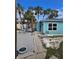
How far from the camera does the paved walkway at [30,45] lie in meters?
1.47

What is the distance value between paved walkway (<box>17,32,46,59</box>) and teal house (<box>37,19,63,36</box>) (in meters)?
0.11

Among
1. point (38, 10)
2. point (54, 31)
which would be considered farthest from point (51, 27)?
point (38, 10)

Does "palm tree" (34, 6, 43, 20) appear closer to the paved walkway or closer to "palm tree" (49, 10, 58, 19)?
"palm tree" (49, 10, 58, 19)

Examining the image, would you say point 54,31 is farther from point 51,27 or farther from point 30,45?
point 30,45

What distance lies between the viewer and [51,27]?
1481 mm

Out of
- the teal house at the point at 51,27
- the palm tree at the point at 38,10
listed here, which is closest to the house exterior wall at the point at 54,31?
the teal house at the point at 51,27

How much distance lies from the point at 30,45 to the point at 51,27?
0.27 m

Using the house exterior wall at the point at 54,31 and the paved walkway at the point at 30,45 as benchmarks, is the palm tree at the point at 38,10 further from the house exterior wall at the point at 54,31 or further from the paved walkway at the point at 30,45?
the paved walkway at the point at 30,45

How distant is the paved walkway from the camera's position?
147 centimetres

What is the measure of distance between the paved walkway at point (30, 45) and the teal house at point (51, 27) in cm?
11
